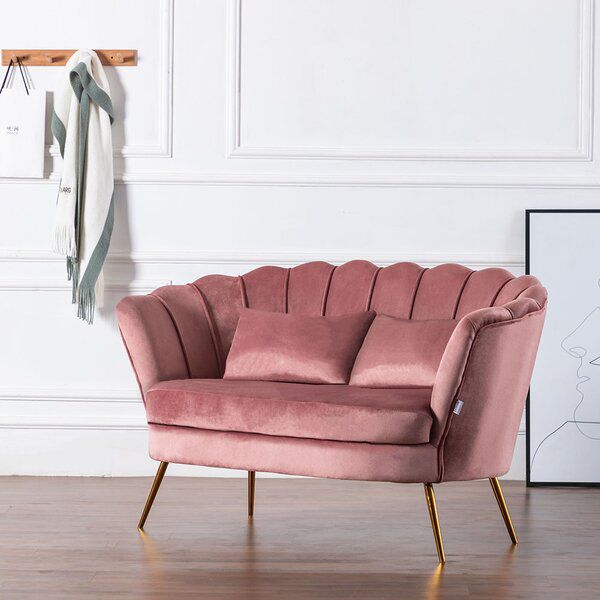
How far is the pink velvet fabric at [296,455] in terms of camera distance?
7.15ft

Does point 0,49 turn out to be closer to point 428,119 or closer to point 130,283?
point 130,283

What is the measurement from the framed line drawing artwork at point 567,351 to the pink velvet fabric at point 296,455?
4.05 ft

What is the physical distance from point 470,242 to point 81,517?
173cm

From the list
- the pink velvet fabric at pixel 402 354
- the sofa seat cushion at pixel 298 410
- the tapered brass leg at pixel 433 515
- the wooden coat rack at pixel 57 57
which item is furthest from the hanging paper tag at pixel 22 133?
the tapered brass leg at pixel 433 515

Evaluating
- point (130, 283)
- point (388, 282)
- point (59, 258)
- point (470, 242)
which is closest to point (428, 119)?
point (470, 242)

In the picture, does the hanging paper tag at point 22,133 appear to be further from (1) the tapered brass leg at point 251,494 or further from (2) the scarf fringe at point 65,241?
(1) the tapered brass leg at point 251,494

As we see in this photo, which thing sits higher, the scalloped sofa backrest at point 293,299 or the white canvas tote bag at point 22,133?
the white canvas tote bag at point 22,133

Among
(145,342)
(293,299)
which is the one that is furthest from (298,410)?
(293,299)

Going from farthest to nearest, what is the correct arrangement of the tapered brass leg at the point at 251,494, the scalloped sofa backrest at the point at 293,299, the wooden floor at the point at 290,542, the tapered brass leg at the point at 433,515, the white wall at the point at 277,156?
the white wall at the point at 277,156 → the tapered brass leg at the point at 251,494 → the scalloped sofa backrest at the point at 293,299 → the tapered brass leg at the point at 433,515 → the wooden floor at the point at 290,542

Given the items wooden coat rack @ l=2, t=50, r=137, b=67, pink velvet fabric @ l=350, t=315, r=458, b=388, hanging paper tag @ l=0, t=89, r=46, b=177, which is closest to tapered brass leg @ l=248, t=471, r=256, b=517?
pink velvet fabric @ l=350, t=315, r=458, b=388

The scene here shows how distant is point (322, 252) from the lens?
3369 mm

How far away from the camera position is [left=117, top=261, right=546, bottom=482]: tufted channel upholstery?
2.19 m

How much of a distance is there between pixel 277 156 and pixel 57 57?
3.04ft

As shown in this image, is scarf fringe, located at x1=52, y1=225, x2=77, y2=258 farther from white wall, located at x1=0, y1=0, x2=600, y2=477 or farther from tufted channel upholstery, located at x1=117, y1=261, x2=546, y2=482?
tufted channel upholstery, located at x1=117, y1=261, x2=546, y2=482
